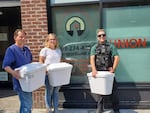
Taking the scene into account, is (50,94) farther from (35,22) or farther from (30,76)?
(35,22)

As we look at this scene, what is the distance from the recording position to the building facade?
611 centimetres

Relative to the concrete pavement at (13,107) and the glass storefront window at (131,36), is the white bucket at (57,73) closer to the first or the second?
the concrete pavement at (13,107)

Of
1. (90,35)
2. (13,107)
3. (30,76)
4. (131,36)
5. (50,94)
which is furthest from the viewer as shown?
(13,107)

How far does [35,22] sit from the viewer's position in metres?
6.16

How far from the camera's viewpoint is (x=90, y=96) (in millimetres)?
6309

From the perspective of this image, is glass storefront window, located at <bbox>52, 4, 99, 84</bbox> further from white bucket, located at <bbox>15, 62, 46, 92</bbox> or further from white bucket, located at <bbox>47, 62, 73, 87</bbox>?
white bucket, located at <bbox>15, 62, 46, 92</bbox>

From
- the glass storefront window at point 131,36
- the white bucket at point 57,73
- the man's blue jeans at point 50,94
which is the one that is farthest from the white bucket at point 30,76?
the glass storefront window at point 131,36

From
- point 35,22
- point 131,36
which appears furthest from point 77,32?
point 131,36

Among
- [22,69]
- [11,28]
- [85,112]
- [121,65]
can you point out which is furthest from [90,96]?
[11,28]

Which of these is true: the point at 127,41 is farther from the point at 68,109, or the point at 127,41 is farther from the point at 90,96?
the point at 68,109

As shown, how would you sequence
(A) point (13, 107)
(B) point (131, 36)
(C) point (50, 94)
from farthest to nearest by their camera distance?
(A) point (13, 107) < (B) point (131, 36) < (C) point (50, 94)

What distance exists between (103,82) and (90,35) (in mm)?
1340

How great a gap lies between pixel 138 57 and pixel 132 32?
537 mm

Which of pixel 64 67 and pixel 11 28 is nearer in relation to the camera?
pixel 64 67
